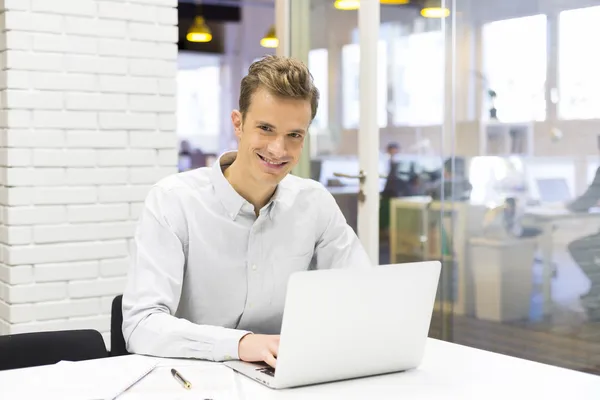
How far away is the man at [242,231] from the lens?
1867 millimetres

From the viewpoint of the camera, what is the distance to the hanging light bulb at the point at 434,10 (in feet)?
12.5

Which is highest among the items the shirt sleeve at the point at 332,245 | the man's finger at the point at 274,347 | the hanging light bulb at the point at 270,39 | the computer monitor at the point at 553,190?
the hanging light bulb at the point at 270,39

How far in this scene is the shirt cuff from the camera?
167 centimetres

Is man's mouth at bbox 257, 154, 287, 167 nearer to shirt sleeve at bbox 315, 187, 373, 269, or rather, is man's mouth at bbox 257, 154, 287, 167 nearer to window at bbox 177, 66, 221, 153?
shirt sleeve at bbox 315, 187, 373, 269

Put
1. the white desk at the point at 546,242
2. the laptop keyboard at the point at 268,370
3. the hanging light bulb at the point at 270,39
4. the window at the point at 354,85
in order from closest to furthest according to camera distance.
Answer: the laptop keyboard at the point at 268,370 → the white desk at the point at 546,242 → the window at the point at 354,85 → the hanging light bulb at the point at 270,39

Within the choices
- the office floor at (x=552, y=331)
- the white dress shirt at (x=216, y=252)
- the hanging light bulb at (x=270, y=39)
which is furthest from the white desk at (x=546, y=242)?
the hanging light bulb at (x=270, y=39)

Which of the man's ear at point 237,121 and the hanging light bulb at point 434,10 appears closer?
the man's ear at point 237,121

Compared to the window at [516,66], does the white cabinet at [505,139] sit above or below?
below

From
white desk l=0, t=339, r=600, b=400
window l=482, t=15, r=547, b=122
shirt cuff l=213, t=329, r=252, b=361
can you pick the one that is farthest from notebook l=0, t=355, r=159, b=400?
window l=482, t=15, r=547, b=122

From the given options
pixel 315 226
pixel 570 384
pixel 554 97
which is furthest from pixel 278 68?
pixel 554 97

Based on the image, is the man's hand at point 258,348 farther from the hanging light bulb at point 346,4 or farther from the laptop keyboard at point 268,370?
the hanging light bulb at point 346,4

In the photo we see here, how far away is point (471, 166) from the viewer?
3.77 meters

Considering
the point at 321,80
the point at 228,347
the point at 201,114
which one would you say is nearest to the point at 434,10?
the point at 321,80

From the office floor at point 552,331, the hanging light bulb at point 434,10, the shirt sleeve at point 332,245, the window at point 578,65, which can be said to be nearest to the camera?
the shirt sleeve at point 332,245
